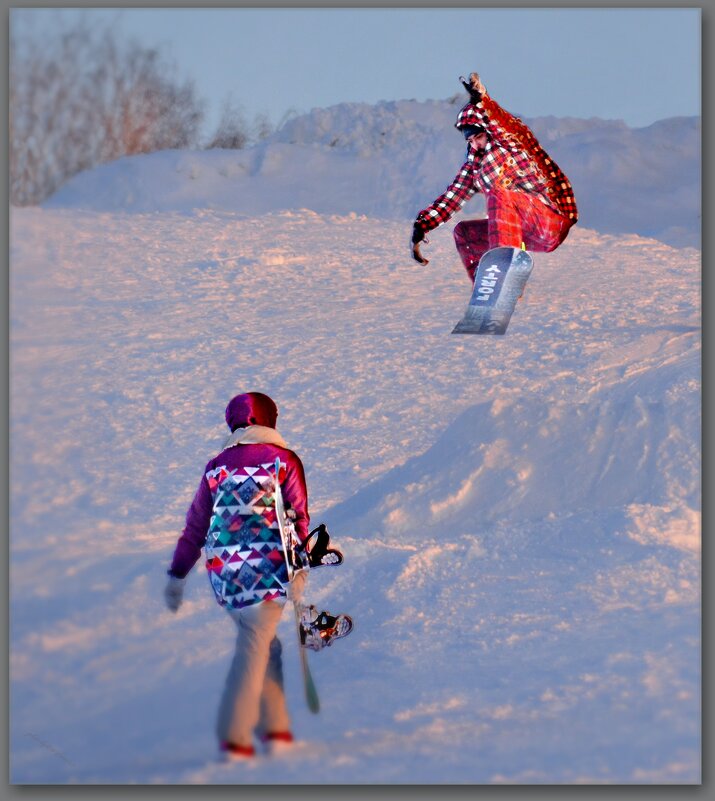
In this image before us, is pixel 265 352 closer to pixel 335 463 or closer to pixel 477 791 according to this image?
pixel 335 463

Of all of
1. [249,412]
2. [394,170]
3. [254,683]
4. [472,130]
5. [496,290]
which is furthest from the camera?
[394,170]

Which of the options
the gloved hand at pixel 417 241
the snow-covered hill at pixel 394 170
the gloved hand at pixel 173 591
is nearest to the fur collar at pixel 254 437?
the gloved hand at pixel 173 591

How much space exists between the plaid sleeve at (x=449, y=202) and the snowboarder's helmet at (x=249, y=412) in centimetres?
154

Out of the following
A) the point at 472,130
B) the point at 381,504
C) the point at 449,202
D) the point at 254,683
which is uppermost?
the point at 472,130

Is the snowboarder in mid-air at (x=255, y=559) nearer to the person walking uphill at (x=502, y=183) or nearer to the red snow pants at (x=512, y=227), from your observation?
the person walking uphill at (x=502, y=183)

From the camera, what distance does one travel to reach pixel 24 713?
4469 millimetres

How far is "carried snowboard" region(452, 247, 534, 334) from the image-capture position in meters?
5.50

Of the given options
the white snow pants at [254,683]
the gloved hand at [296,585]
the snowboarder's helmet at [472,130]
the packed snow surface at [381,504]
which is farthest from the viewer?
the snowboarder's helmet at [472,130]

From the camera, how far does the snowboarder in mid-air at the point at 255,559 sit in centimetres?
373

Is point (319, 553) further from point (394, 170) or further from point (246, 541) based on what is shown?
point (394, 170)

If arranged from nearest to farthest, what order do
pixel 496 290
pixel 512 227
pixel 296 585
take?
pixel 296 585, pixel 512 227, pixel 496 290

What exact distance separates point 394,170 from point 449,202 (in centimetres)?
441

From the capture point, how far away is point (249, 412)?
3953 mm

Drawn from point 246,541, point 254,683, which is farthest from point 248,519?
point 254,683
